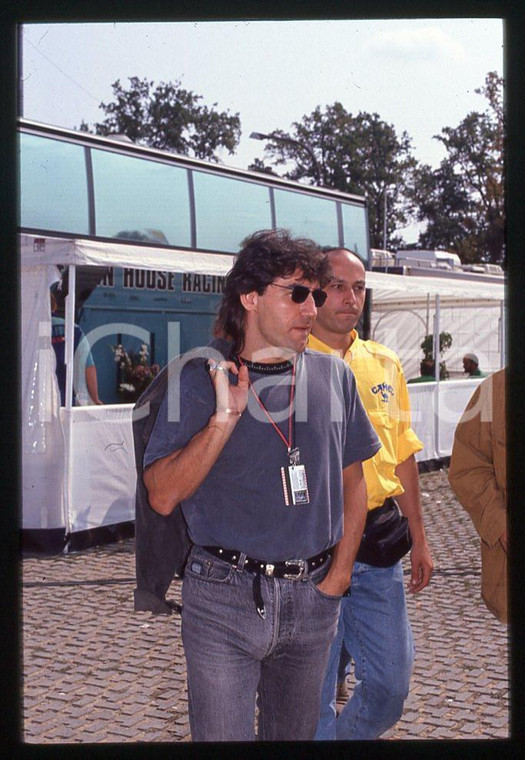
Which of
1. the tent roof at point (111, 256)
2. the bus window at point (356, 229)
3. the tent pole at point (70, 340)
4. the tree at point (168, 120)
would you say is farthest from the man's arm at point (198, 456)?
the tree at point (168, 120)

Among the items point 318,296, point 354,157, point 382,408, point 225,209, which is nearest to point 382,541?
point 382,408

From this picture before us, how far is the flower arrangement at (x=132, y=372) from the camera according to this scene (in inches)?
491

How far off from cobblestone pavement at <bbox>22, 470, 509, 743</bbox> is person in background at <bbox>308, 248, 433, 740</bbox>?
86cm

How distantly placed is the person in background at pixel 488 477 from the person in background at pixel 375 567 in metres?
0.53

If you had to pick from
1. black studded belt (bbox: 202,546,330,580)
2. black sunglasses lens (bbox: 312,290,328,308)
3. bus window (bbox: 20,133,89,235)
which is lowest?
black studded belt (bbox: 202,546,330,580)

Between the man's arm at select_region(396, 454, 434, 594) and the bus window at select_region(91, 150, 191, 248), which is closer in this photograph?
the man's arm at select_region(396, 454, 434, 594)

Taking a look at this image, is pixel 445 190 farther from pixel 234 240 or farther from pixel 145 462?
pixel 145 462

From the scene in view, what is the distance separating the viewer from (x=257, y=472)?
2650 millimetres

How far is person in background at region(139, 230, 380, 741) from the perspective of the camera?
2.59 metres

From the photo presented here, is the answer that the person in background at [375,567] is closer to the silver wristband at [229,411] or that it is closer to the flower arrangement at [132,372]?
the silver wristband at [229,411]

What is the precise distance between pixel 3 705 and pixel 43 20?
61.3 inches

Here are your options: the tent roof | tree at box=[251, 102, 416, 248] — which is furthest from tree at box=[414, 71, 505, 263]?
the tent roof

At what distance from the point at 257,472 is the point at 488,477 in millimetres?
759

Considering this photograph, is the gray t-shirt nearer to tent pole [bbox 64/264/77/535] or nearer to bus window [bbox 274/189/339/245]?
tent pole [bbox 64/264/77/535]
